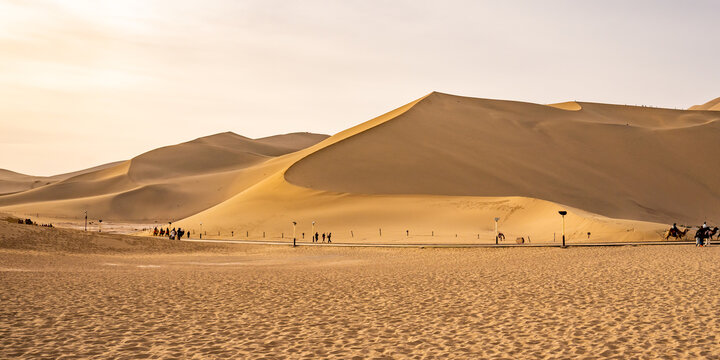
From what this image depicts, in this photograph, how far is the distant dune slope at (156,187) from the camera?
122 meters

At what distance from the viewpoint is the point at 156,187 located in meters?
135

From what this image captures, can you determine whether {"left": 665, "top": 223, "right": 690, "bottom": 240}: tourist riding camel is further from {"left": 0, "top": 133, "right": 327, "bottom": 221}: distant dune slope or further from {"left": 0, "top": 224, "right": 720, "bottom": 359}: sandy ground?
{"left": 0, "top": 133, "right": 327, "bottom": 221}: distant dune slope

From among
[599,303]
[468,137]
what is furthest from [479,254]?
[468,137]

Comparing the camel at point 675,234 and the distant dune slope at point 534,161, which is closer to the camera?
the camel at point 675,234

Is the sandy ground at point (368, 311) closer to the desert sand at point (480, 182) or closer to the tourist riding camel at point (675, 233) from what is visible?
the tourist riding camel at point (675, 233)

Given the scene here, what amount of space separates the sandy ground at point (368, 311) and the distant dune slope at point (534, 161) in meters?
51.3

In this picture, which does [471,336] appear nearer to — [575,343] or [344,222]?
[575,343]

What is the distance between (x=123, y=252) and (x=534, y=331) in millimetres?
31818

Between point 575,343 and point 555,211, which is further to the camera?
point 555,211

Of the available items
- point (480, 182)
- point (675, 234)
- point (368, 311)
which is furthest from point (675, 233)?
point (368, 311)

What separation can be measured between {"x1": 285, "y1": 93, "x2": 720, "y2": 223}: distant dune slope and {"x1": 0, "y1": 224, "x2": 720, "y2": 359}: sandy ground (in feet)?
168

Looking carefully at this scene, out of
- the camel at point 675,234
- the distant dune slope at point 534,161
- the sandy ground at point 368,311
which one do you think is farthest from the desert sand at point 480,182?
the sandy ground at point 368,311

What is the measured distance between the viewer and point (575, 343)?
393 inches

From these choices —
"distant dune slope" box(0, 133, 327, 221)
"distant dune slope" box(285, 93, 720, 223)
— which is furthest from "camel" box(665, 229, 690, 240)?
"distant dune slope" box(0, 133, 327, 221)
